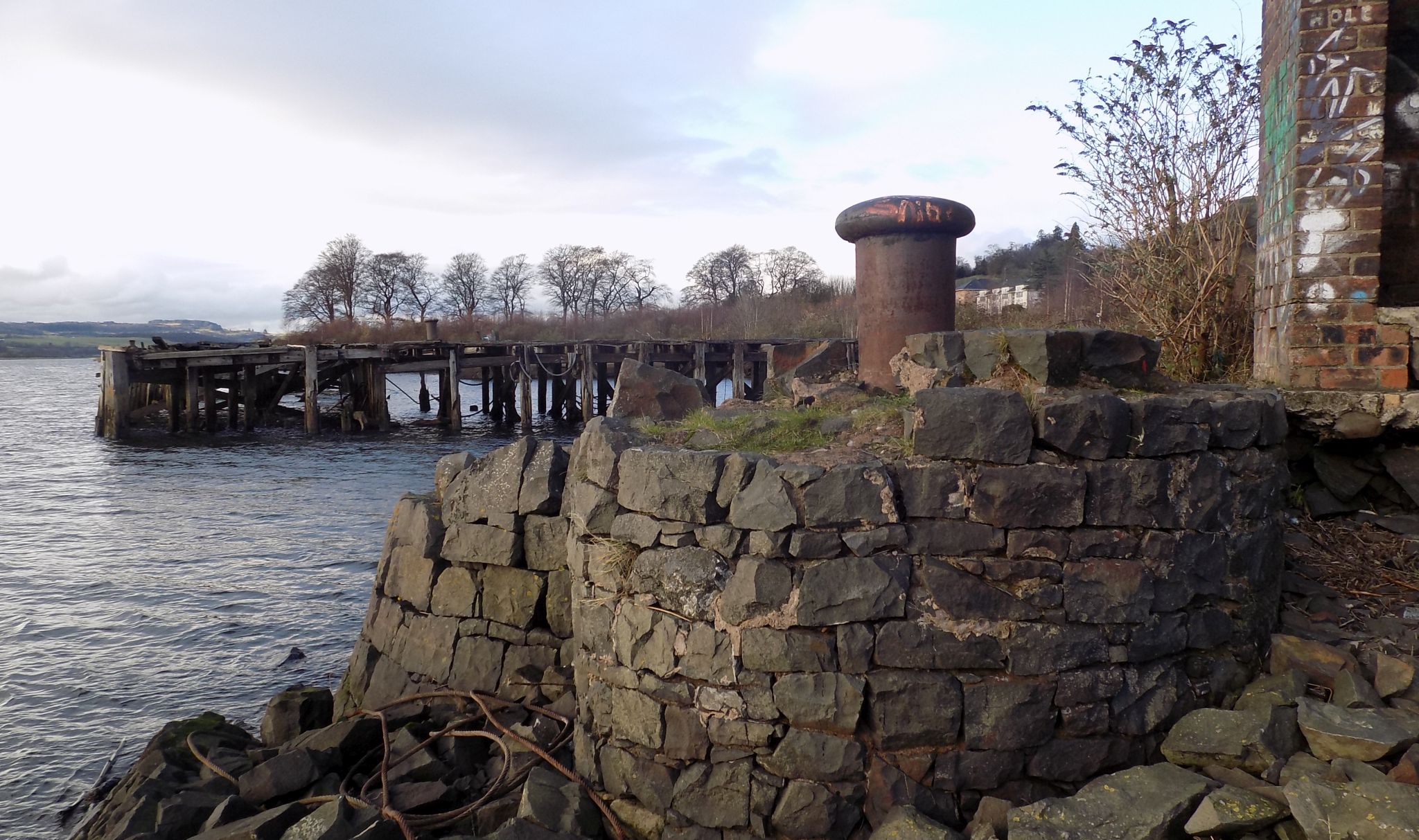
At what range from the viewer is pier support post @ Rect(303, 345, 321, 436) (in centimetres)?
2911

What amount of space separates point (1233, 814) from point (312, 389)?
29.9 metres

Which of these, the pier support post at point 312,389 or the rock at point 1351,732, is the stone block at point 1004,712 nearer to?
the rock at point 1351,732

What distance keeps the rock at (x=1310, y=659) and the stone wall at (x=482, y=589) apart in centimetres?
390

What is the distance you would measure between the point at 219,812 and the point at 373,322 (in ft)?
187

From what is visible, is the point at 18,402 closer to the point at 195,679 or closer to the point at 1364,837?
the point at 195,679

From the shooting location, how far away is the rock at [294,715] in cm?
689

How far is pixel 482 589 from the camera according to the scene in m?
6.17

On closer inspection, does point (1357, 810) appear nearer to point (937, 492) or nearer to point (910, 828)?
point (910, 828)

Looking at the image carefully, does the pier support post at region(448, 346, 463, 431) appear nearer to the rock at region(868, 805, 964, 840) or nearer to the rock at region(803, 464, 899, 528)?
the rock at region(803, 464, 899, 528)

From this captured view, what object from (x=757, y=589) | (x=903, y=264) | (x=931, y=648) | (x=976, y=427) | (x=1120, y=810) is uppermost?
(x=903, y=264)

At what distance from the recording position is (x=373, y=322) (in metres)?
58.6

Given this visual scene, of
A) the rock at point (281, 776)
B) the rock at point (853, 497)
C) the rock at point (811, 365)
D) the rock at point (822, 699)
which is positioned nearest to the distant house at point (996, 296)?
the rock at point (811, 365)

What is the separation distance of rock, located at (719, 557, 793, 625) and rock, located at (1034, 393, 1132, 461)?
1.32 metres

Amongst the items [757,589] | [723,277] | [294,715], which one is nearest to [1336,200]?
[757,589]
